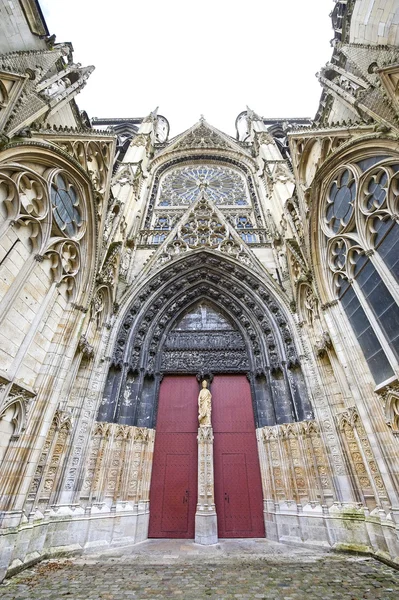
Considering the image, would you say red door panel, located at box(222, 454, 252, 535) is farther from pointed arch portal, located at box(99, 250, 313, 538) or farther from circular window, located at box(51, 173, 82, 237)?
circular window, located at box(51, 173, 82, 237)

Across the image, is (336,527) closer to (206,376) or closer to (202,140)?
(206,376)

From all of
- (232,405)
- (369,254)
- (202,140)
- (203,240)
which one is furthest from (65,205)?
(202,140)

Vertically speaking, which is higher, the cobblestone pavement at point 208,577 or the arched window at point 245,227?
the arched window at point 245,227

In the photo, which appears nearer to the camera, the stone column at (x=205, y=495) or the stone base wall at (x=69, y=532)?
the stone base wall at (x=69, y=532)

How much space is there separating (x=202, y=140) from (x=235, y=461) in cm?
1906

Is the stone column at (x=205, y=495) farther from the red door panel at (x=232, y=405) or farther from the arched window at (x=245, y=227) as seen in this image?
the arched window at (x=245, y=227)

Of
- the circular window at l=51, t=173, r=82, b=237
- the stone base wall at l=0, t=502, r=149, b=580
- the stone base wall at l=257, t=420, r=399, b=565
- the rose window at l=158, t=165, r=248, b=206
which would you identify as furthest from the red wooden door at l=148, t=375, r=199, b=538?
the rose window at l=158, t=165, r=248, b=206

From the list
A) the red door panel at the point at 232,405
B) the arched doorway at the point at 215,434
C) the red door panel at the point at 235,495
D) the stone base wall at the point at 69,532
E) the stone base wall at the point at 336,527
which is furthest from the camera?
the red door panel at the point at 232,405

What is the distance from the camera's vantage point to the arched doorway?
6.75 meters

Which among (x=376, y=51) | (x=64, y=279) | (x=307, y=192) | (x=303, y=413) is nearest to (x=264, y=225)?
(x=307, y=192)

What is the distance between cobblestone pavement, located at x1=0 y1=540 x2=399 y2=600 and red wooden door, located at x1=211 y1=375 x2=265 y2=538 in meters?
1.50

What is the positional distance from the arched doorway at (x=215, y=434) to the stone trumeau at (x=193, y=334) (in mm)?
57

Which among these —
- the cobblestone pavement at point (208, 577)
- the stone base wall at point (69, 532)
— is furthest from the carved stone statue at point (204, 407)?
the cobblestone pavement at point (208, 577)

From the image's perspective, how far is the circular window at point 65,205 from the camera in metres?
5.87
